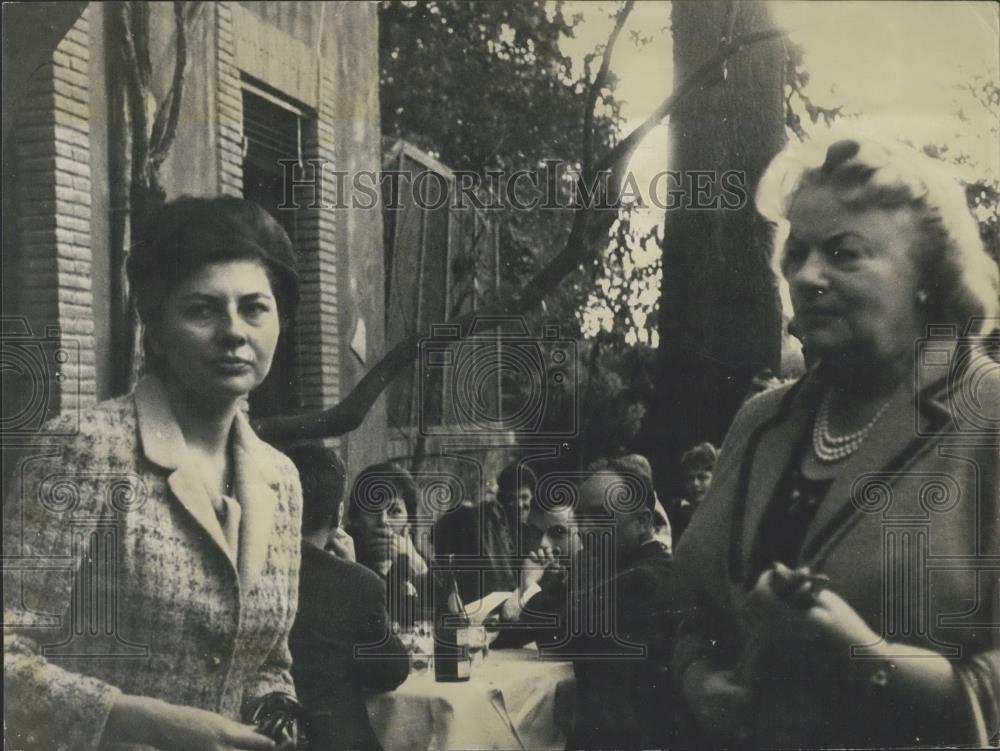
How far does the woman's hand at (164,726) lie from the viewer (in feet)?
15.3

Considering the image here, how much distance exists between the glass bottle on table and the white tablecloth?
49mm

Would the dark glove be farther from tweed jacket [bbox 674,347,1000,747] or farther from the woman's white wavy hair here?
the woman's white wavy hair

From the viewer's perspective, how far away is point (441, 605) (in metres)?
4.78

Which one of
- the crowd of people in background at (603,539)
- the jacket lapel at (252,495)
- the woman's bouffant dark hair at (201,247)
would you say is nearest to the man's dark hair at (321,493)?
the crowd of people in background at (603,539)

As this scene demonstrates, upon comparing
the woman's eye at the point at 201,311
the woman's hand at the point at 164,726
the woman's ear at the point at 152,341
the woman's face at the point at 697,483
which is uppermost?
the woman's eye at the point at 201,311

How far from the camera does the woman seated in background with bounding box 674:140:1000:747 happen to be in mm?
4730

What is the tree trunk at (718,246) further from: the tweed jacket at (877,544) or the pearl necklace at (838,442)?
the pearl necklace at (838,442)

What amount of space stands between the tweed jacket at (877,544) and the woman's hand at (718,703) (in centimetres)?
5

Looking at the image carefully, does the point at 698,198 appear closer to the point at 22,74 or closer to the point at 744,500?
the point at 744,500

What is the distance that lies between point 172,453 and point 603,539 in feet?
5.71

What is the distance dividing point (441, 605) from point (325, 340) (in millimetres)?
1158

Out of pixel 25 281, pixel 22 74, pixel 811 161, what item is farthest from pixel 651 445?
pixel 22 74

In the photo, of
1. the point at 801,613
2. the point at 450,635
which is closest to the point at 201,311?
the point at 450,635

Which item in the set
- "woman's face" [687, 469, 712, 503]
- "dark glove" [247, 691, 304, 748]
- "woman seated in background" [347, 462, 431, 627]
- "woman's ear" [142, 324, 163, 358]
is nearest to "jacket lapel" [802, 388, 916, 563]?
"woman's face" [687, 469, 712, 503]
